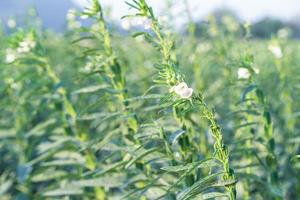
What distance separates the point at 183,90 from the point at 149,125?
0.57m

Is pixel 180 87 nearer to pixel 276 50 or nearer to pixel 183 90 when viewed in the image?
pixel 183 90

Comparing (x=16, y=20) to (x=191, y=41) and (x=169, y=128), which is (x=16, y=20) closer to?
(x=191, y=41)

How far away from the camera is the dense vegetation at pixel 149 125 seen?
2162 millimetres

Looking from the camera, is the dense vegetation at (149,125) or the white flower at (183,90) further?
the dense vegetation at (149,125)

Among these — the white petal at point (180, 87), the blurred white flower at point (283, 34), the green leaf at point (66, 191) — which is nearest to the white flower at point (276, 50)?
the blurred white flower at point (283, 34)

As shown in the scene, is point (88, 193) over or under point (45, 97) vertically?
under

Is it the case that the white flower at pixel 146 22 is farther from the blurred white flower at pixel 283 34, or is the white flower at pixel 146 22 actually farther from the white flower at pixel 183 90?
the blurred white flower at pixel 283 34

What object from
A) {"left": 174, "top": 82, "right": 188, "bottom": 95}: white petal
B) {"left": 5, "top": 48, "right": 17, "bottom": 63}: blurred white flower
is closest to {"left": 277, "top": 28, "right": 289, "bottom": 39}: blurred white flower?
{"left": 5, "top": 48, "right": 17, "bottom": 63}: blurred white flower

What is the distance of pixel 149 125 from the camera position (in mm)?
2414

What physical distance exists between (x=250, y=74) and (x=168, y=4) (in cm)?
152

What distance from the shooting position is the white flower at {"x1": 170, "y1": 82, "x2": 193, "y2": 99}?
6.12 feet

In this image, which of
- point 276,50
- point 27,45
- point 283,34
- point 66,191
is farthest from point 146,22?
point 283,34

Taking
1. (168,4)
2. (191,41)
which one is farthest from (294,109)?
(168,4)

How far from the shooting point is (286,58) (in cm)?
483
